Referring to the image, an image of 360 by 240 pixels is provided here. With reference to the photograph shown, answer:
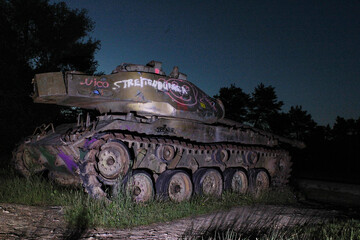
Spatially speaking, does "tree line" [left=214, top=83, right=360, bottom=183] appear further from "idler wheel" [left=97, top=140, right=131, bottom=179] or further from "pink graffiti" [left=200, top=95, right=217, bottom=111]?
"idler wheel" [left=97, top=140, right=131, bottom=179]

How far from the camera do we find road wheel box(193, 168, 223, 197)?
866 cm

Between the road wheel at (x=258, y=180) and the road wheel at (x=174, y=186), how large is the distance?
9.26ft

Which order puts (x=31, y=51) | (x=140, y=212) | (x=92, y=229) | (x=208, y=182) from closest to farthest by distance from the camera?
1. (x=92, y=229)
2. (x=140, y=212)
3. (x=208, y=182)
4. (x=31, y=51)

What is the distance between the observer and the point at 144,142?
23.3 ft

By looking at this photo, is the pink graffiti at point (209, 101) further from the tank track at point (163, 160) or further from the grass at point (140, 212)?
the grass at point (140, 212)

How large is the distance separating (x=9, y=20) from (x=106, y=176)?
662 inches

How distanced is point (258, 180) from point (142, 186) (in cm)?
487

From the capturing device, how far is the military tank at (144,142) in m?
6.77

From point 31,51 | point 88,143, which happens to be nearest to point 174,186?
point 88,143

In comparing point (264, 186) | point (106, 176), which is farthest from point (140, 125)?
point (264, 186)

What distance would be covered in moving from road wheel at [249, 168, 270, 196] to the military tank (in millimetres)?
35

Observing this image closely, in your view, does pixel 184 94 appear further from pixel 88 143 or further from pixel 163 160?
pixel 88 143

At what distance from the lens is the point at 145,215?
602cm

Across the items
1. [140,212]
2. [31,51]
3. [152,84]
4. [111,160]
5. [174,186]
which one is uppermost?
Result: [31,51]
